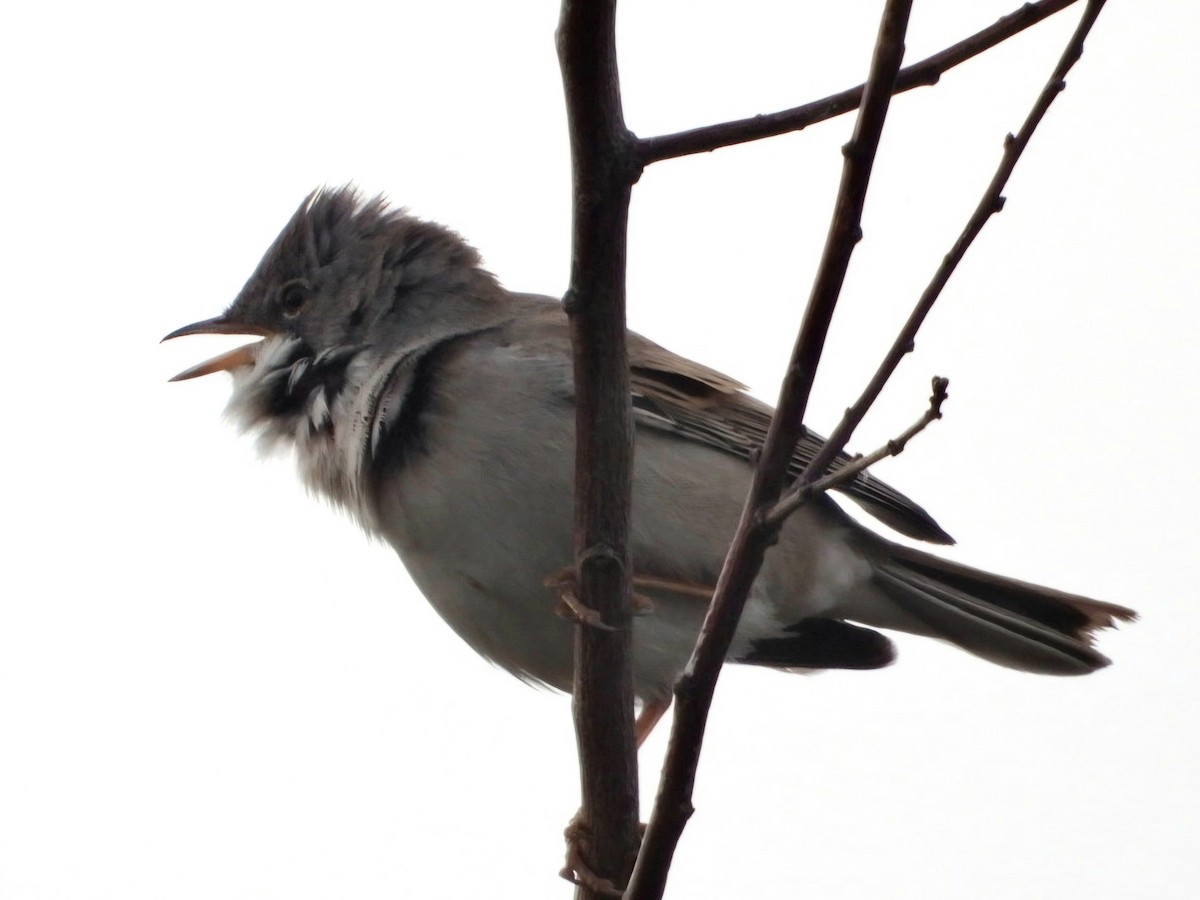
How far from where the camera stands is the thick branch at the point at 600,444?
2982mm

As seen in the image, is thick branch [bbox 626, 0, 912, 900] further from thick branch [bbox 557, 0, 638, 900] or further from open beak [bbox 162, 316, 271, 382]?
open beak [bbox 162, 316, 271, 382]

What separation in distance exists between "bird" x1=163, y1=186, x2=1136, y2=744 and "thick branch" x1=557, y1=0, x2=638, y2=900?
0.40m

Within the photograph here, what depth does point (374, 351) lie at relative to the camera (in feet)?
17.4

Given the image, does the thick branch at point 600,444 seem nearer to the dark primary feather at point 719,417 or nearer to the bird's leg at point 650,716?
the bird's leg at point 650,716

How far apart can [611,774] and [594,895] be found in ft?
1.46

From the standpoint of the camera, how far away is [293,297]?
585 centimetres

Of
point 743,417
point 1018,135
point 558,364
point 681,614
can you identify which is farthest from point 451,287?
point 1018,135

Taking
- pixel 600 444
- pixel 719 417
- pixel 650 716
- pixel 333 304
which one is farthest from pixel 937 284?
pixel 333 304

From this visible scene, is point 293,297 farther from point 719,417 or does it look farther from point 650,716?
point 650,716

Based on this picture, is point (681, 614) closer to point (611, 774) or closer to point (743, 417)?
point (743, 417)

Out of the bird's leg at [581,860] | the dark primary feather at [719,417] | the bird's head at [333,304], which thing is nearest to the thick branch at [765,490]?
the bird's leg at [581,860]

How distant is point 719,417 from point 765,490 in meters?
2.36

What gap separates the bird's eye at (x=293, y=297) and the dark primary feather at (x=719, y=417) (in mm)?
1333

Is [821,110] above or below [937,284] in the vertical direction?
above
